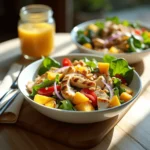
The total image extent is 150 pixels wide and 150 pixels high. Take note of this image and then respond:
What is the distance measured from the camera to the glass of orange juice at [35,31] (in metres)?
1.88

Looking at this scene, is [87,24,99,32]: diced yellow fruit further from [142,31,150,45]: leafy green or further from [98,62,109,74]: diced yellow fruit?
[98,62,109,74]: diced yellow fruit

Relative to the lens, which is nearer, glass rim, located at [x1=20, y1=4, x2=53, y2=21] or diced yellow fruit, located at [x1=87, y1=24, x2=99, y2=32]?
glass rim, located at [x1=20, y1=4, x2=53, y2=21]

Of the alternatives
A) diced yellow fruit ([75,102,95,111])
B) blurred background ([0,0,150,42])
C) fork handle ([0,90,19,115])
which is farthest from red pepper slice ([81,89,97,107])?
blurred background ([0,0,150,42])

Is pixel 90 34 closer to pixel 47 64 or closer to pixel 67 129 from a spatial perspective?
pixel 47 64

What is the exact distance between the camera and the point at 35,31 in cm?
189

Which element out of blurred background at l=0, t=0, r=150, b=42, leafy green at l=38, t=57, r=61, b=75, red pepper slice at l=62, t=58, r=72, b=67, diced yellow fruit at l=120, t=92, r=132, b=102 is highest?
diced yellow fruit at l=120, t=92, r=132, b=102

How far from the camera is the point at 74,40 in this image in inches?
74.3

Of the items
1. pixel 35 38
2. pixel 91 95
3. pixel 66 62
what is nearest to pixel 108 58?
pixel 66 62

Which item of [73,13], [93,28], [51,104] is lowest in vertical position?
[73,13]

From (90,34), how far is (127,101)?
2.65 ft

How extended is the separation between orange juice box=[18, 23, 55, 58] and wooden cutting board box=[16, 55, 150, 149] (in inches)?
24.9

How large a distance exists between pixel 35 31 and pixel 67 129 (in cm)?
84

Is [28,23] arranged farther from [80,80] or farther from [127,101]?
[127,101]

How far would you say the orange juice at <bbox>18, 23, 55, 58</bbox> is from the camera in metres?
1.88
